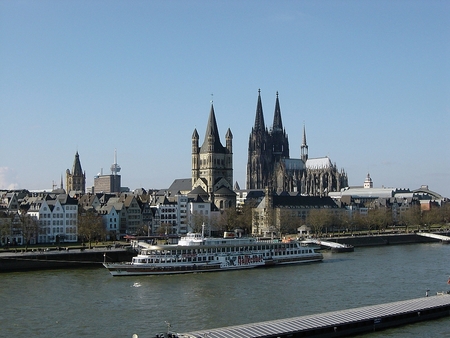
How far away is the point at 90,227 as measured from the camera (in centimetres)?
9725

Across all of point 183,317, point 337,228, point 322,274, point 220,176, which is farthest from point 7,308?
point 220,176

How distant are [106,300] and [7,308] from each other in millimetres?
7137

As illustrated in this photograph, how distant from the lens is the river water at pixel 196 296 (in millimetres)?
43062

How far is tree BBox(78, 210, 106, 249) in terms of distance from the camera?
318 ft

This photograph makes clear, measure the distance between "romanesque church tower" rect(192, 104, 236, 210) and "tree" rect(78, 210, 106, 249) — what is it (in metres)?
49.0

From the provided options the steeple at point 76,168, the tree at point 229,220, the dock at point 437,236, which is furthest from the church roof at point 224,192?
the steeple at point 76,168

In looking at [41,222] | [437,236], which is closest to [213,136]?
[437,236]

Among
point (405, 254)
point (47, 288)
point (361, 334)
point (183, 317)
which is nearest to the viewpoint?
point (361, 334)

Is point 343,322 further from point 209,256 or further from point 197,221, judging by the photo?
point 197,221

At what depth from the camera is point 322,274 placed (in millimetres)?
69125

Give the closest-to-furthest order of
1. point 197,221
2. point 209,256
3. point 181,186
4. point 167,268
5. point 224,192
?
1. point 167,268
2. point 209,256
3. point 197,221
4. point 224,192
5. point 181,186

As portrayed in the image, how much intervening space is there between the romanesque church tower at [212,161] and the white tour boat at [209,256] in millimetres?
68428

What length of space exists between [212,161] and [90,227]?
63.5 m

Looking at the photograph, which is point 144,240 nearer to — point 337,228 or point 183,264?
point 183,264
